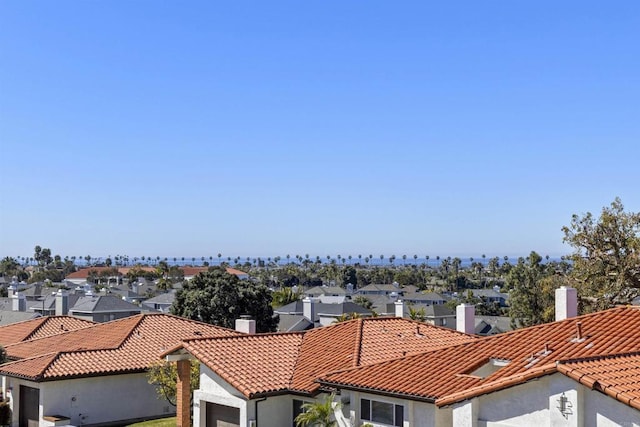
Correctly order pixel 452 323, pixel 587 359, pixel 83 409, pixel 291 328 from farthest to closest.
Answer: pixel 452 323, pixel 291 328, pixel 83 409, pixel 587 359

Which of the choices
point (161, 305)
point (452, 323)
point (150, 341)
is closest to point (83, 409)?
point (150, 341)

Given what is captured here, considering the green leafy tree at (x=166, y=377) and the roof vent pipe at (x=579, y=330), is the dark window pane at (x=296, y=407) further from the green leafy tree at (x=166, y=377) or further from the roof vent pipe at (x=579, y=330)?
the roof vent pipe at (x=579, y=330)

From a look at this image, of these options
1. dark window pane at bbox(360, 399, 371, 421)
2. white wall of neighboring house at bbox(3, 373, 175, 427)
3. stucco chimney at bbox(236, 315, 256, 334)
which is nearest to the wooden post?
white wall of neighboring house at bbox(3, 373, 175, 427)

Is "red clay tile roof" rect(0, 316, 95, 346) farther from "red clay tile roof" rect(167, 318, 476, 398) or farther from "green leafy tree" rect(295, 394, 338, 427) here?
"green leafy tree" rect(295, 394, 338, 427)

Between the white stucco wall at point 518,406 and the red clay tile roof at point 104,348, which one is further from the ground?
the white stucco wall at point 518,406

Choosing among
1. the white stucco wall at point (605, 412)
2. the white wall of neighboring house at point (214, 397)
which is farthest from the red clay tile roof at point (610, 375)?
the white wall of neighboring house at point (214, 397)

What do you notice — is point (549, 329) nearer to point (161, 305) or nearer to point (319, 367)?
point (319, 367)

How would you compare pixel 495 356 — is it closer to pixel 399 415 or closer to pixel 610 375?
pixel 399 415
